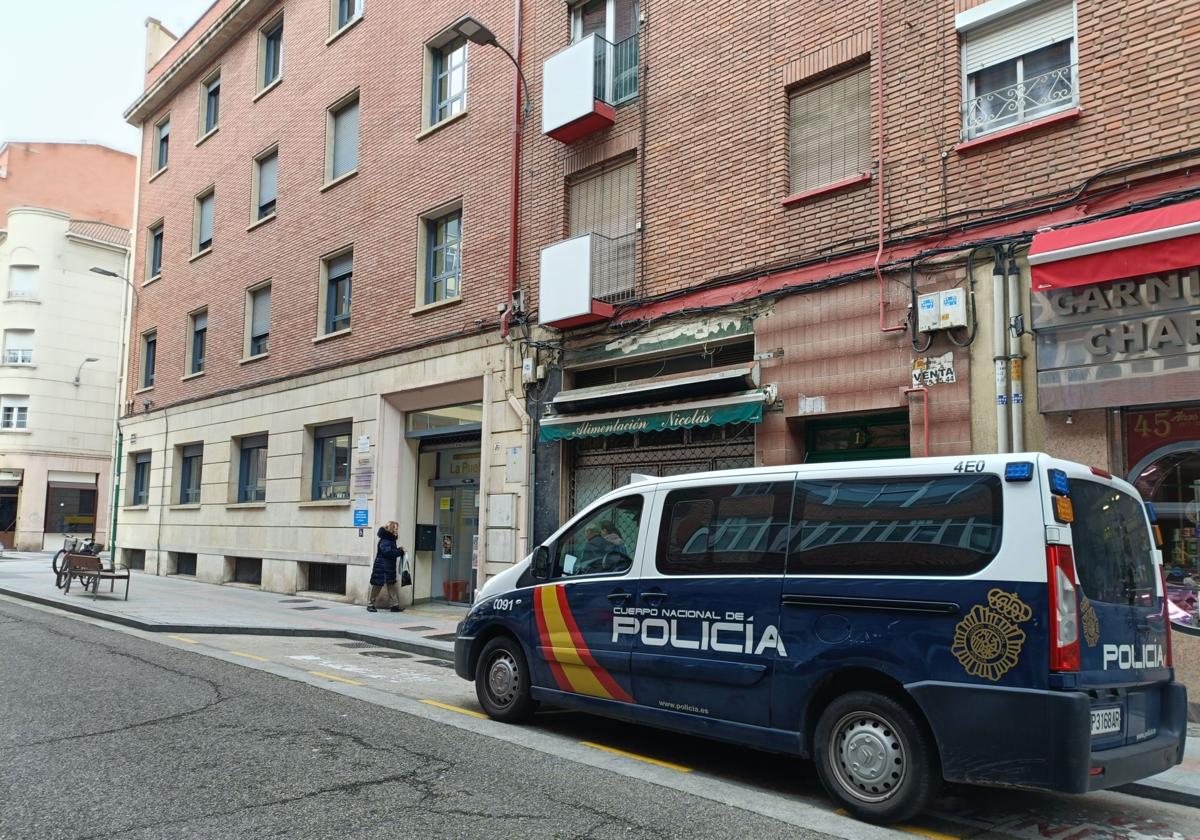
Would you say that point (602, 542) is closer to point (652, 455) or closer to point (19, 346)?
point (652, 455)

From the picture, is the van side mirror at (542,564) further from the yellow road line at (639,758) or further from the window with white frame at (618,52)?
A: the window with white frame at (618,52)

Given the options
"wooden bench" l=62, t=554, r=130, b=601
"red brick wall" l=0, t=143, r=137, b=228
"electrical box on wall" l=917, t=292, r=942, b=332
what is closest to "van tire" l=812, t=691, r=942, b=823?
"electrical box on wall" l=917, t=292, r=942, b=332

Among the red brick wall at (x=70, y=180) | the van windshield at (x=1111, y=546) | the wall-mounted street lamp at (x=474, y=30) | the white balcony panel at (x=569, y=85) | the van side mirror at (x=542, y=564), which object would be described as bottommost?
the van side mirror at (x=542, y=564)

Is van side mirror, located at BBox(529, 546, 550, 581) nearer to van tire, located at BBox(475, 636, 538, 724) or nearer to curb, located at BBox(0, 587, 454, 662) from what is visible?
van tire, located at BBox(475, 636, 538, 724)

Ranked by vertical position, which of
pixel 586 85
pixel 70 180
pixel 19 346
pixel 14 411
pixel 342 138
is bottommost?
pixel 14 411

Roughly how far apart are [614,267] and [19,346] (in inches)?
1473

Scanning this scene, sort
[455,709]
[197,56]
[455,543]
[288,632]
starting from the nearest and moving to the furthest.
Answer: [455,709]
[288,632]
[455,543]
[197,56]

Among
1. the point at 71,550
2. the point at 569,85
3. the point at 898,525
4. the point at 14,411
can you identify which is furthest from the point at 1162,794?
the point at 14,411

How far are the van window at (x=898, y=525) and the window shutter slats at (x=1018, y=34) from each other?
6117mm

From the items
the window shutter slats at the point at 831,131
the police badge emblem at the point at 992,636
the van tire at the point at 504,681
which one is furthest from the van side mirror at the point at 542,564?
the window shutter slats at the point at 831,131

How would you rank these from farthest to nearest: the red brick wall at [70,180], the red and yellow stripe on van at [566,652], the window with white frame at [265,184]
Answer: the red brick wall at [70,180] → the window with white frame at [265,184] → the red and yellow stripe on van at [566,652]

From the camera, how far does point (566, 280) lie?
13031 millimetres

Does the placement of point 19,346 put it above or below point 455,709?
above

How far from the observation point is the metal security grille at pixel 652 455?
37.7ft
